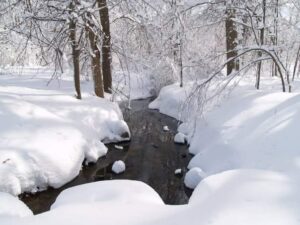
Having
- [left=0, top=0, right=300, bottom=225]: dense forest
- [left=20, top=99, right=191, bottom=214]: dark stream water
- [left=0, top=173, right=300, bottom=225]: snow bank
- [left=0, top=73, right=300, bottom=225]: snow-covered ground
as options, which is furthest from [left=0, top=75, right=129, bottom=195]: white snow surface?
[left=0, top=173, right=300, bottom=225]: snow bank

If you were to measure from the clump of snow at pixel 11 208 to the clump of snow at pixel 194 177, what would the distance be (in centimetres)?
360

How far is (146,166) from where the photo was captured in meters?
9.33

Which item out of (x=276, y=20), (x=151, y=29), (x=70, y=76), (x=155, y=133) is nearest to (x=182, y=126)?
(x=155, y=133)

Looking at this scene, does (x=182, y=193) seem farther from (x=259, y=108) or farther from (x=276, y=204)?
(x=276, y=204)

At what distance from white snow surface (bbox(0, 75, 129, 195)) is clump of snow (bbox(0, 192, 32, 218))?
1567mm

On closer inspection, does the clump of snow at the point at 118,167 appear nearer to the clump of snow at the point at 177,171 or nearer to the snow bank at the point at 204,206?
the clump of snow at the point at 177,171

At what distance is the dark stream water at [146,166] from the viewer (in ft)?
24.5

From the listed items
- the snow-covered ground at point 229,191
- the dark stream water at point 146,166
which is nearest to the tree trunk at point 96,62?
the dark stream water at point 146,166

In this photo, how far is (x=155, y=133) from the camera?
12578mm

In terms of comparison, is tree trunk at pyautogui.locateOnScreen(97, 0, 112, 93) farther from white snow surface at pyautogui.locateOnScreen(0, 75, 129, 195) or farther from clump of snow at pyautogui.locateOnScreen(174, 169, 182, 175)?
clump of snow at pyautogui.locateOnScreen(174, 169, 182, 175)

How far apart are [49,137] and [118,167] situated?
5.67 ft

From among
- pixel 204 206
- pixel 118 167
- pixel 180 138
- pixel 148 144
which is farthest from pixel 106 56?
pixel 204 206

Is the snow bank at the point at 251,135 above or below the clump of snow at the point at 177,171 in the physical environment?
above

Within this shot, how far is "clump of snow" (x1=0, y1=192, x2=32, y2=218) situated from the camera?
4.87 metres
